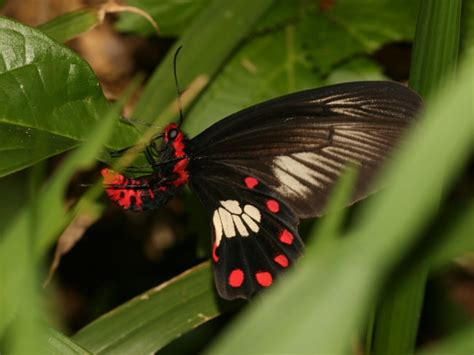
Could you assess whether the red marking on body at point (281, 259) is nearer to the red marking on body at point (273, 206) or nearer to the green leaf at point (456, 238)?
the red marking on body at point (273, 206)

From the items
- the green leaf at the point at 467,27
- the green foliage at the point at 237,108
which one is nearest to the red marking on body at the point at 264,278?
the green foliage at the point at 237,108

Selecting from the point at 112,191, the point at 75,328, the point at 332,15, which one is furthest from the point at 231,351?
the point at 75,328

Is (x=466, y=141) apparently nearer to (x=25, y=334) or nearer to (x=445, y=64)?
(x=25, y=334)

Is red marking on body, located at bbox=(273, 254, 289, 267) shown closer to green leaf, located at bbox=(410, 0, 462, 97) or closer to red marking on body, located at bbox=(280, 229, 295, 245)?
red marking on body, located at bbox=(280, 229, 295, 245)

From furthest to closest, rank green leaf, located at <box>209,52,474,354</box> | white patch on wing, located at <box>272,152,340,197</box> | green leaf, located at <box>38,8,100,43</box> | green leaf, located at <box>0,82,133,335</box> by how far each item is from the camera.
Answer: green leaf, located at <box>38,8,100,43</box>, white patch on wing, located at <box>272,152,340,197</box>, green leaf, located at <box>0,82,133,335</box>, green leaf, located at <box>209,52,474,354</box>

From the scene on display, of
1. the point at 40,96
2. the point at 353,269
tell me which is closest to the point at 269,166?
the point at 40,96

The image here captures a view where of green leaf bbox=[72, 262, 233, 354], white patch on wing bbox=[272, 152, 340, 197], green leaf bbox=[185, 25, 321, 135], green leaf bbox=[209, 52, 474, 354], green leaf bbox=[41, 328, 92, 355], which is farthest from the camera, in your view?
green leaf bbox=[185, 25, 321, 135]

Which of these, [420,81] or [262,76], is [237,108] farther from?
[420,81]

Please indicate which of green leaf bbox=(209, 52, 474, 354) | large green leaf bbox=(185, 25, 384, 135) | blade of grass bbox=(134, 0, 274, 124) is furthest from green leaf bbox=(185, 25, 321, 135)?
green leaf bbox=(209, 52, 474, 354)
